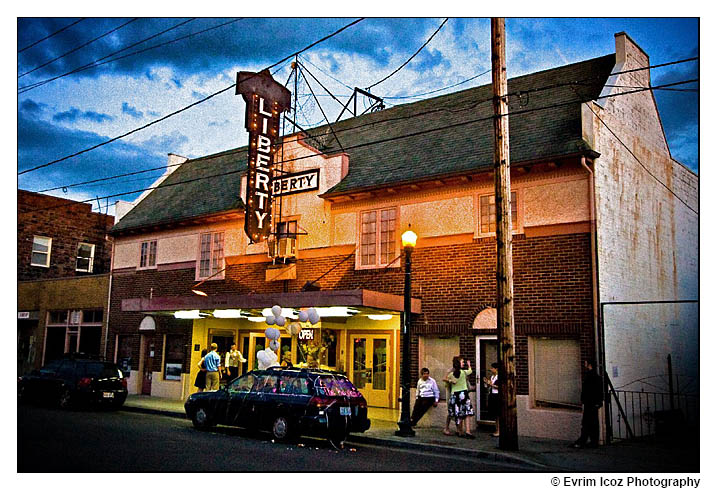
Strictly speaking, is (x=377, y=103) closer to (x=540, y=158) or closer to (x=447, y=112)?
(x=447, y=112)

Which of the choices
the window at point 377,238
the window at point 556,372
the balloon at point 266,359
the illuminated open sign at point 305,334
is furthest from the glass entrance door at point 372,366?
the window at point 556,372

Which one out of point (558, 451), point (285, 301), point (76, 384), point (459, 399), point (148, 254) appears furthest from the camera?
point (148, 254)

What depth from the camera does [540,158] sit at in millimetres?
16453

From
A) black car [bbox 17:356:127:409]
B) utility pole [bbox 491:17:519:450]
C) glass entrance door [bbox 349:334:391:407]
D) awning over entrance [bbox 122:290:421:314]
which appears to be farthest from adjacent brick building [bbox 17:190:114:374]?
utility pole [bbox 491:17:519:450]

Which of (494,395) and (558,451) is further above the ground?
(494,395)

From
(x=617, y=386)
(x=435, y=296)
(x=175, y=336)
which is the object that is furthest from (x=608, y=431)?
(x=175, y=336)

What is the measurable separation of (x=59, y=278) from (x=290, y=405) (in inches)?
693

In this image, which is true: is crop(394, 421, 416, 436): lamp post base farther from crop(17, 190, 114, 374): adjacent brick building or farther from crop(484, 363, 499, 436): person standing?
crop(17, 190, 114, 374): adjacent brick building

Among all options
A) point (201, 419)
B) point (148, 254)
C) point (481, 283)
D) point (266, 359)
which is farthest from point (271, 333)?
point (148, 254)

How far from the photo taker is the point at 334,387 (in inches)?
579

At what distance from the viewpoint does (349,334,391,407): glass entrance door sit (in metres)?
20.2

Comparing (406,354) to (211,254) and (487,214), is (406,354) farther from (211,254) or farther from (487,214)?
(211,254)

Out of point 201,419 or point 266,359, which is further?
point 266,359

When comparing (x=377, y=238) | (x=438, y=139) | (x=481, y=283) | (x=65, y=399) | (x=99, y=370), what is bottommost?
(x=65, y=399)
